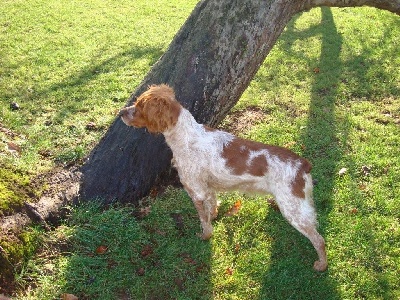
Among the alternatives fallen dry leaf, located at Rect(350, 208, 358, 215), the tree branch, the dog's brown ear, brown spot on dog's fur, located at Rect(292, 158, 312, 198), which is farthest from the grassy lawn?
the tree branch

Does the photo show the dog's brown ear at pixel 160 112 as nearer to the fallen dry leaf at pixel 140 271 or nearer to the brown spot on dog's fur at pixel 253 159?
the brown spot on dog's fur at pixel 253 159

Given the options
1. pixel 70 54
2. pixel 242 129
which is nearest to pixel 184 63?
pixel 242 129

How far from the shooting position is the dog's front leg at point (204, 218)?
466 cm

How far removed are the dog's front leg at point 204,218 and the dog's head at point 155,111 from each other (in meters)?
0.92

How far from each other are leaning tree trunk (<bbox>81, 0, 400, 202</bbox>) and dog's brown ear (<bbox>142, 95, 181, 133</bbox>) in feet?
3.06

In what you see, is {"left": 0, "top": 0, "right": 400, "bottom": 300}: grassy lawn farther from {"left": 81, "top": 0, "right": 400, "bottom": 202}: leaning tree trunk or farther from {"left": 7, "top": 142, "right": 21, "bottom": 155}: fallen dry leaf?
{"left": 81, "top": 0, "right": 400, "bottom": 202}: leaning tree trunk

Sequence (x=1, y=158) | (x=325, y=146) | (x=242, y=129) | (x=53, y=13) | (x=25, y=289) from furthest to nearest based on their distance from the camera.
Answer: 1. (x=53, y=13)
2. (x=242, y=129)
3. (x=325, y=146)
4. (x=1, y=158)
5. (x=25, y=289)

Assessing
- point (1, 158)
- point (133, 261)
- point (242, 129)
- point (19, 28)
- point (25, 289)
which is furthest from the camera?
point (19, 28)

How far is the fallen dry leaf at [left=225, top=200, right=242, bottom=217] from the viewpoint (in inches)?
204

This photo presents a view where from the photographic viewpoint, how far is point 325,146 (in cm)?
618

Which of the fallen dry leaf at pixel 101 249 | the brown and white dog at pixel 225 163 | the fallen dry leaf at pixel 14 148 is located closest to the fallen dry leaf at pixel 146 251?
the fallen dry leaf at pixel 101 249

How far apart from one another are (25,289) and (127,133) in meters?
2.06

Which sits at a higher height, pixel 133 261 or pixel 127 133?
pixel 127 133

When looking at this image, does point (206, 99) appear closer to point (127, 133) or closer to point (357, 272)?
point (127, 133)
